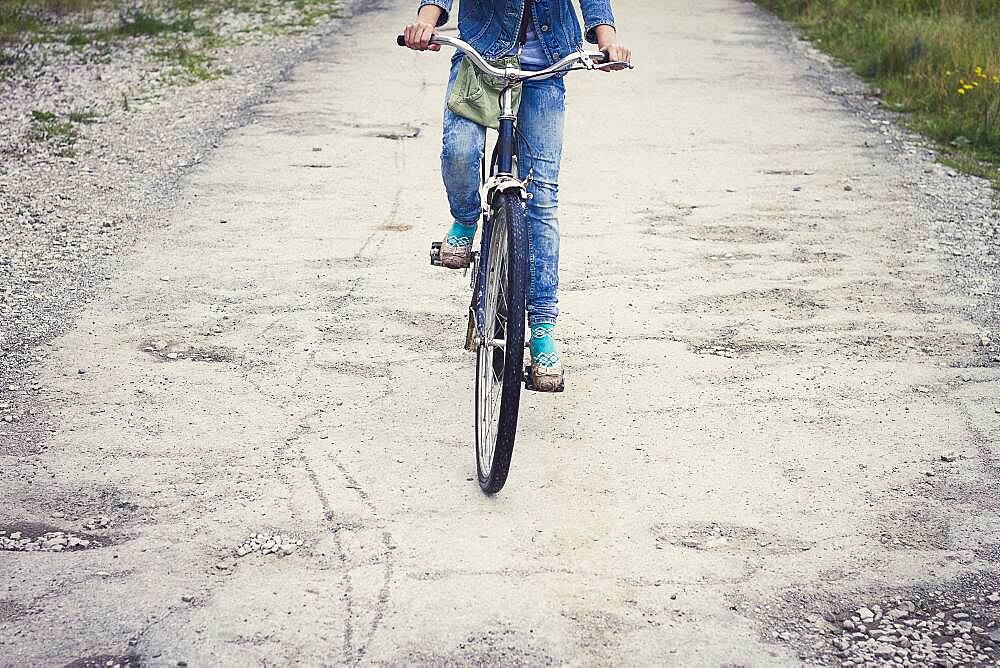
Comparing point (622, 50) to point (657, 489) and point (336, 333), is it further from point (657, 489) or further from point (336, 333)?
point (336, 333)

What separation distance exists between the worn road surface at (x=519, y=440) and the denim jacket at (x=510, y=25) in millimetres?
1326

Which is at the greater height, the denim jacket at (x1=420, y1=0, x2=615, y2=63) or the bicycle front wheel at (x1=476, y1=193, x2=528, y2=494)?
the denim jacket at (x1=420, y1=0, x2=615, y2=63)

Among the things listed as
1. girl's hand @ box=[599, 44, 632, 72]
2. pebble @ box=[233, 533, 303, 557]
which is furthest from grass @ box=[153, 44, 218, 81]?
pebble @ box=[233, 533, 303, 557]

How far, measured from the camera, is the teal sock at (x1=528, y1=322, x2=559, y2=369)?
4.39m

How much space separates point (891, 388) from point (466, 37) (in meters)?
2.12

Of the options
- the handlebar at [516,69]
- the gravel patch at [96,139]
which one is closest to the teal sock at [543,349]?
the handlebar at [516,69]

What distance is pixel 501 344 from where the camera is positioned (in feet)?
12.9

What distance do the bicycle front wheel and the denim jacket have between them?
0.57 meters

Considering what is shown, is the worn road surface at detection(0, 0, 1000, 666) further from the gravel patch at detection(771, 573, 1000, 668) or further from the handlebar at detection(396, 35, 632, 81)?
the handlebar at detection(396, 35, 632, 81)

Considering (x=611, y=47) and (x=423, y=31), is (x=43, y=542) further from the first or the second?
(x=611, y=47)

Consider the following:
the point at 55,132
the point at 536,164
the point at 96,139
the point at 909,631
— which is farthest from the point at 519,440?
the point at 55,132

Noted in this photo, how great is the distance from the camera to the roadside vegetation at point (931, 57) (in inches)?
368

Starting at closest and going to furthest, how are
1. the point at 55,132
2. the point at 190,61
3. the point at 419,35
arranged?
the point at 419,35 → the point at 55,132 → the point at 190,61

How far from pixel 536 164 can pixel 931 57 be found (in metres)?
7.92
